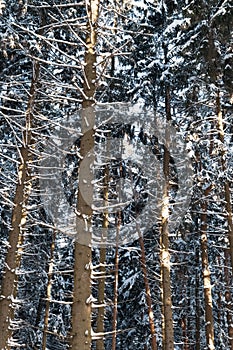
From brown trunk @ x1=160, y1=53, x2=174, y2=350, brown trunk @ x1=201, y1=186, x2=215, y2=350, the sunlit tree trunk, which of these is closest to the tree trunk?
the sunlit tree trunk

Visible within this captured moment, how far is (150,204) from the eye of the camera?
40.8ft

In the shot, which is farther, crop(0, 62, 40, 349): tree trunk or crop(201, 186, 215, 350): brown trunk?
crop(201, 186, 215, 350): brown trunk

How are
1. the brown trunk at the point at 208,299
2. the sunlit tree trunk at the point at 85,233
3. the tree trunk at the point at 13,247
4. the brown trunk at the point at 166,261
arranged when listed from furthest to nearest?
1. the brown trunk at the point at 208,299
2. the brown trunk at the point at 166,261
3. the tree trunk at the point at 13,247
4. the sunlit tree trunk at the point at 85,233

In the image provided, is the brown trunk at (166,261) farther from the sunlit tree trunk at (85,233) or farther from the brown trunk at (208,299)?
the sunlit tree trunk at (85,233)

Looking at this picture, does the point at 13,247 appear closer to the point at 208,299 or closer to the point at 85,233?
the point at 85,233

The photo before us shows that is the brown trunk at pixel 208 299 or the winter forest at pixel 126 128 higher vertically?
the winter forest at pixel 126 128

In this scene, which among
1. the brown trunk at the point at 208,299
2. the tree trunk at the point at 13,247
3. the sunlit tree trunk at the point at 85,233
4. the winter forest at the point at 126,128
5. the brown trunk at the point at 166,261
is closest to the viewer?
the sunlit tree trunk at the point at 85,233

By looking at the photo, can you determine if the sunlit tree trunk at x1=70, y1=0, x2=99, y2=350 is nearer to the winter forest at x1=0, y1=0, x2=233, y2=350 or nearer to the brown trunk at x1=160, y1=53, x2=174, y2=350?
the winter forest at x1=0, y1=0, x2=233, y2=350

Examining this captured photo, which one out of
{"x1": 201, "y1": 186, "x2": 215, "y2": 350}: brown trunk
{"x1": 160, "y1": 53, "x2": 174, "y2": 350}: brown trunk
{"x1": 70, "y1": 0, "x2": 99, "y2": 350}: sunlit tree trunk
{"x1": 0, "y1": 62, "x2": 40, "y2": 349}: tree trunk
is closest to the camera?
{"x1": 70, "y1": 0, "x2": 99, "y2": 350}: sunlit tree trunk

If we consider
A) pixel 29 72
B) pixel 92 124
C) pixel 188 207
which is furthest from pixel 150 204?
pixel 92 124

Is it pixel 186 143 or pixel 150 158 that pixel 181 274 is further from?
pixel 186 143

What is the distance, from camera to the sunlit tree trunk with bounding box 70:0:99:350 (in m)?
4.42

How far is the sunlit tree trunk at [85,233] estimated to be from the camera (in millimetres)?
4418

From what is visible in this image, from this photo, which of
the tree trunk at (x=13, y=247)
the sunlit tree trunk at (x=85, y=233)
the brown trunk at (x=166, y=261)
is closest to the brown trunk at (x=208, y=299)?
the brown trunk at (x=166, y=261)
